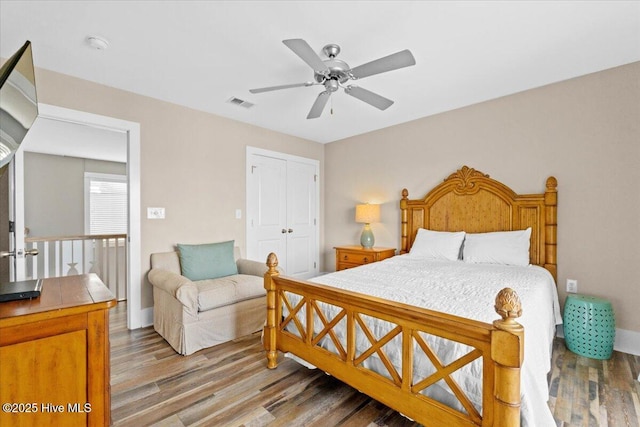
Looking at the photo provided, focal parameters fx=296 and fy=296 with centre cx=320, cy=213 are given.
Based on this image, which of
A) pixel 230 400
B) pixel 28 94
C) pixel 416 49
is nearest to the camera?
pixel 28 94

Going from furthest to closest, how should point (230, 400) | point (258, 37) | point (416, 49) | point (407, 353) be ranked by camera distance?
point (416, 49) → point (258, 37) → point (230, 400) → point (407, 353)

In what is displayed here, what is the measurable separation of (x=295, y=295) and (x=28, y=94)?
1.71 metres

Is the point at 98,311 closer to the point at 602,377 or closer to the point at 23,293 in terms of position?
the point at 23,293

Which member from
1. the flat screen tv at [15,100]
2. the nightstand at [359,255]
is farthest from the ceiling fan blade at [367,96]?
the nightstand at [359,255]

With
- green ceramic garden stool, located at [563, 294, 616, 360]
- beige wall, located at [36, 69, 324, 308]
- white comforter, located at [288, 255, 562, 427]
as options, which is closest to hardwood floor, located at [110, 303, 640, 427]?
green ceramic garden stool, located at [563, 294, 616, 360]

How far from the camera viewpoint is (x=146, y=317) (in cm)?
310

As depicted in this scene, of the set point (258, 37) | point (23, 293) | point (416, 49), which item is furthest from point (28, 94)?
point (416, 49)

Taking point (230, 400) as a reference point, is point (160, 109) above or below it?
above

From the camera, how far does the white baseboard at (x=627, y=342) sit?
8.00ft

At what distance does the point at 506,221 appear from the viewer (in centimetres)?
311

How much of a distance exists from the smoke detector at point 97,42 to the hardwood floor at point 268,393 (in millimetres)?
2418

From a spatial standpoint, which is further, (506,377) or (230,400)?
(230,400)

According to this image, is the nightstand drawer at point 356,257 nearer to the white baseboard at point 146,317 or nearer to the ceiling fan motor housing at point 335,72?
the ceiling fan motor housing at point 335,72

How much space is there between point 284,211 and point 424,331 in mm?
3323
